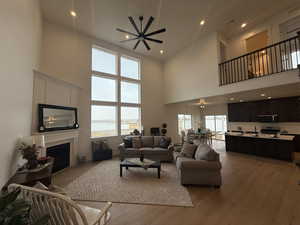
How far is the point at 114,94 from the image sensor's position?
21.9 feet

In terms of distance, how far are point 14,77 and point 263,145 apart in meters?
8.06

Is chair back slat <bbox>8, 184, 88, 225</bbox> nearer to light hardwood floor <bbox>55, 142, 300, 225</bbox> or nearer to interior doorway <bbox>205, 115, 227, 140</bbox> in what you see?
light hardwood floor <bbox>55, 142, 300, 225</bbox>

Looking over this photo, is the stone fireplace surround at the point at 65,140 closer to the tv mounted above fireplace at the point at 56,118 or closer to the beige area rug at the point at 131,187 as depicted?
the tv mounted above fireplace at the point at 56,118

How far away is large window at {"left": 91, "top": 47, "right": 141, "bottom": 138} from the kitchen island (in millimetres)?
4767

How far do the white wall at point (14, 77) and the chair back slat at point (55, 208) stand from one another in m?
1.72

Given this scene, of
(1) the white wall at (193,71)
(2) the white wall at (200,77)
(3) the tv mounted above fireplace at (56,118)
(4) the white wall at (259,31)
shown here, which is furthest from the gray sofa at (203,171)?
(4) the white wall at (259,31)

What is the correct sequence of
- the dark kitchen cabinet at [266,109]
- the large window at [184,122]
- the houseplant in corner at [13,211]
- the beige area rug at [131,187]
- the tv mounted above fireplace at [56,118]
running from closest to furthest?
the houseplant in corner at [13,211]
the beige area rug at [131,187]
the tv mounted above fireplace at [56,118]
the dark kitchen cabinet at [266,109]
the large window at [184,122]

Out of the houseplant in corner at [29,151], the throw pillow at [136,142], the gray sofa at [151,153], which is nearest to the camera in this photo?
the houseplant in corner at [29,151]

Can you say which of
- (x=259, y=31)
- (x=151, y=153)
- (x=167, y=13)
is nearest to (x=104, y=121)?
(x=151, y=153)

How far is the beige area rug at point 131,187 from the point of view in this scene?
277 cm

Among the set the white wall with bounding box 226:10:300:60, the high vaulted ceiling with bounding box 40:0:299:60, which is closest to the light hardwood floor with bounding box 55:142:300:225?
the white wall with bounding box 226:10:300:60

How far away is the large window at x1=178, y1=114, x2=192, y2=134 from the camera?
937 centimetres

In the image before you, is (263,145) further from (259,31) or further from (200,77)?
(259,31)

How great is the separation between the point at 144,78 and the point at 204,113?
5.98 meters
